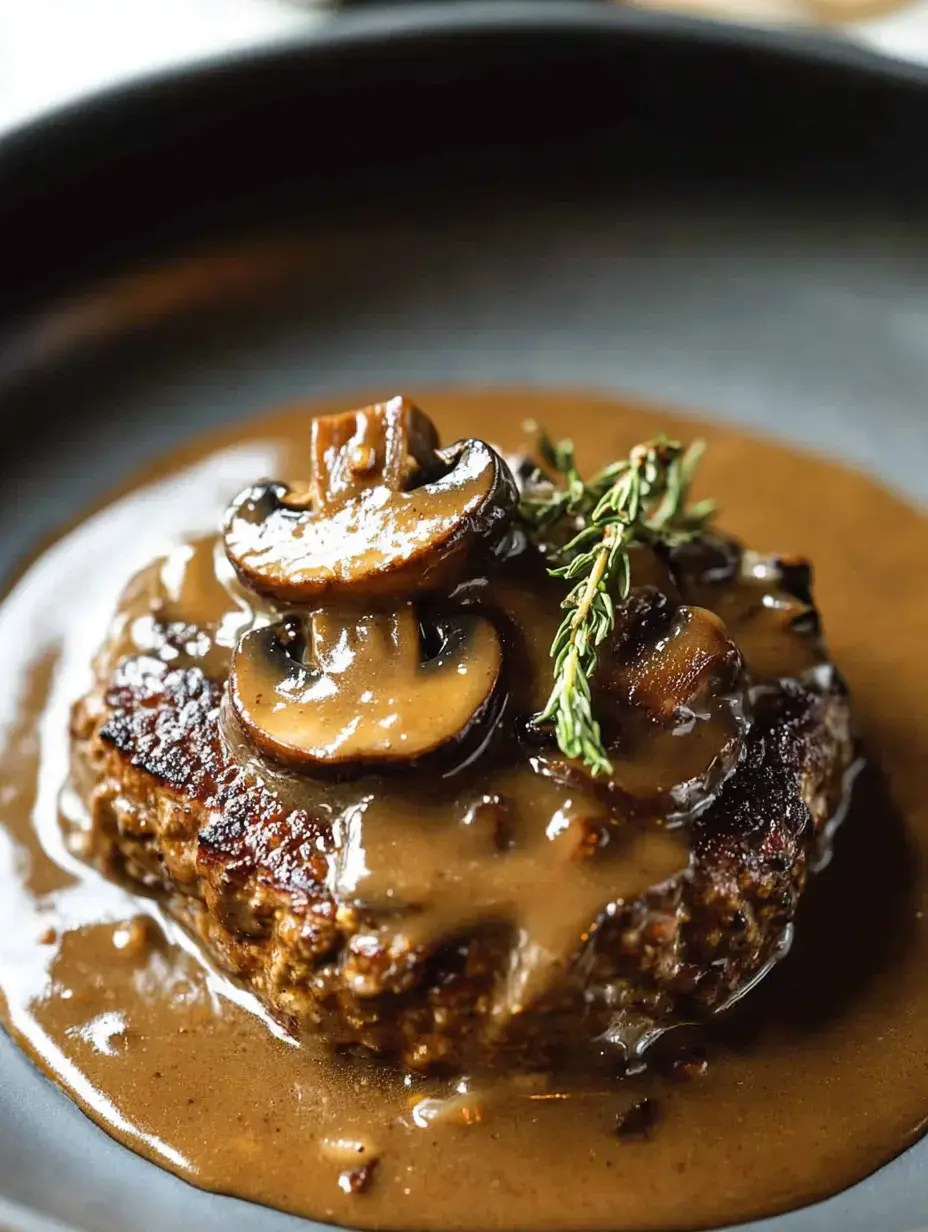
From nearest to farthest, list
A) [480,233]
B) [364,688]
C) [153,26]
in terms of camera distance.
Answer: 1. [364,688]
2. [480,233]
3. [153,26]

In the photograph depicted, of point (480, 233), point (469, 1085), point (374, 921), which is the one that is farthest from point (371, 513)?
point (480, 233)

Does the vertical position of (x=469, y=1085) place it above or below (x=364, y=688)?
below

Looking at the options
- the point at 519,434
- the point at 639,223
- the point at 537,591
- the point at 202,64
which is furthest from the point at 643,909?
the point at 202,64

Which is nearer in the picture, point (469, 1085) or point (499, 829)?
point (499, 829)

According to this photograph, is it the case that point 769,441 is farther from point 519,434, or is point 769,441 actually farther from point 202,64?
point 202,64

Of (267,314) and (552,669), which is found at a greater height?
(267,314)

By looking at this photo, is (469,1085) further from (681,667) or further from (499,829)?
(681,667)

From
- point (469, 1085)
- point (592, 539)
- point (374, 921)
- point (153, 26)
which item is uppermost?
point (153, 26)
